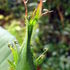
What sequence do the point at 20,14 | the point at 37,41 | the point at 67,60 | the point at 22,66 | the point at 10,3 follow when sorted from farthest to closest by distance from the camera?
the point at 20,14, the point at 10,3, the point at 37,41, the point at 67,60, the point at 22,66

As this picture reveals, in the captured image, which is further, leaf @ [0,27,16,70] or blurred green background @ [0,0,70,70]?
blurred green background @ [0,0,70,70]

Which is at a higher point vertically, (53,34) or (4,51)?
(4,51)

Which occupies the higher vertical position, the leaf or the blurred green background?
the leaf

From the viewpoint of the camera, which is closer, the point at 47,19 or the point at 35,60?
the point at 35,60

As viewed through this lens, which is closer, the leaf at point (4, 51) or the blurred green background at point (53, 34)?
the leaf at point (4, 51)

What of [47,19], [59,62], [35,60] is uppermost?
[35,60]

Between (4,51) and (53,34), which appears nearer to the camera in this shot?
(4,51)

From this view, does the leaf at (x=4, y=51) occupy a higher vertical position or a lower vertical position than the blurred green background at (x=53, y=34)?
higher

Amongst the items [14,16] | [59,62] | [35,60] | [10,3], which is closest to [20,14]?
[14,16]

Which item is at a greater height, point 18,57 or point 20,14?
point 18,57

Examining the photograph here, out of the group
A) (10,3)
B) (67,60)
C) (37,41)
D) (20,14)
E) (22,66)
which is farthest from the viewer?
(20,14)

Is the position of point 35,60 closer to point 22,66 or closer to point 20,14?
point 22,66
